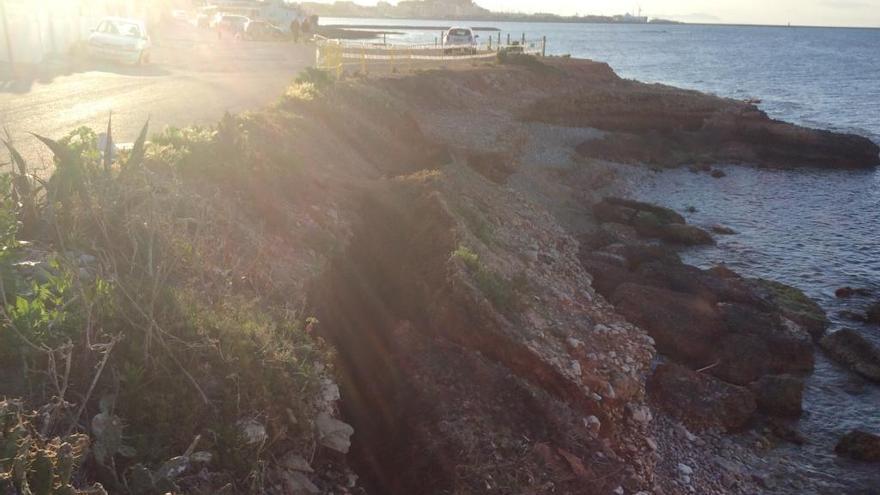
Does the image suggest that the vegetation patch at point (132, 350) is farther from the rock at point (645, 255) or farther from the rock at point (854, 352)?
the rock at point (854, 352)

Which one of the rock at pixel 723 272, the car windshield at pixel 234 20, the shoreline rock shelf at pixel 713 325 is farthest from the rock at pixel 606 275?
the car windshield at pixel 234 20

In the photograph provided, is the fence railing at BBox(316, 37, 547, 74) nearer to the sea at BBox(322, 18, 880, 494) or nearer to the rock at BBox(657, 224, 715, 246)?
the sea at BBox(322, 18, 880, 494)

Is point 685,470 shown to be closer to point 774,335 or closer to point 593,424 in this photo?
point 593,424

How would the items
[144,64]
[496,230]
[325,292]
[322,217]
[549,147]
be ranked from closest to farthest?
[325,292], [322,217], [496,230], [144,64], [549,147]

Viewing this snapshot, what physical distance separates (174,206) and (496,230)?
26.3 feet

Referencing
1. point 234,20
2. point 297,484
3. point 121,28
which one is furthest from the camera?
point 234,20

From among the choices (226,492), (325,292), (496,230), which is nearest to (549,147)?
(496,230)

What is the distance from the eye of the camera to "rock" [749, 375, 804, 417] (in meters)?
10.7

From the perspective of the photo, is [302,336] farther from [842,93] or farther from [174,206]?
[842,93]

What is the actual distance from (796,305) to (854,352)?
7.29 ft

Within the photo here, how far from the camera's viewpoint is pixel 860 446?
9.71 metres

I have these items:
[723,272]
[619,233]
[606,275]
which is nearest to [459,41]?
[619,233]

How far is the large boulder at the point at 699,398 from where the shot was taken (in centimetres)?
1013

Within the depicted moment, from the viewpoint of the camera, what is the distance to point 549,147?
27.9 m
